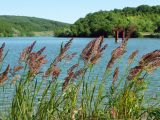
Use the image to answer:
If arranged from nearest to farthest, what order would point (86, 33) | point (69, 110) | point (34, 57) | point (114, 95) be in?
point (34, 57) → point (69, 110) → point (114, 95) → point (86, 33)

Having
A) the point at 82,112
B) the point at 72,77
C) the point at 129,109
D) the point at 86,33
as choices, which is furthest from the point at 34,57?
the point at 86,33

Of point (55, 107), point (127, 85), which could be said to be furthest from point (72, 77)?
point (127, 85)

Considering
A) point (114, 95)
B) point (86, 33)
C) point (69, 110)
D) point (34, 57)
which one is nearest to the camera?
point (34, 57)

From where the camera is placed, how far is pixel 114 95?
24.2 feet

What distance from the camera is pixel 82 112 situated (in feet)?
22.3

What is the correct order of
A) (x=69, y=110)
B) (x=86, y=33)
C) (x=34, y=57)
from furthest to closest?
(x=86, y=33), (x=69, y=110), (x=34, y=57)

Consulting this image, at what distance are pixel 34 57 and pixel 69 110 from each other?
0.93 metres

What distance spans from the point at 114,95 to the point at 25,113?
5.31 ft

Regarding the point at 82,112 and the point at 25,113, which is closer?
the point at 25,113

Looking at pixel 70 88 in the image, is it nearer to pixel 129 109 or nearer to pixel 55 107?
pixel 55 107

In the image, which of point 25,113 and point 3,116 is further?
point 3,116

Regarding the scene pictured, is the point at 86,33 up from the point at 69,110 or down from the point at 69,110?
down

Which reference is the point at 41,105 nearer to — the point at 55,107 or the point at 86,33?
the point at 55,107

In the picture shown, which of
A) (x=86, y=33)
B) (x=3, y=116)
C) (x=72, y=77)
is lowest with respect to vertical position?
(x=86, y=33)
